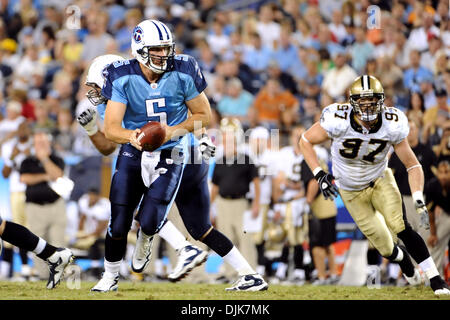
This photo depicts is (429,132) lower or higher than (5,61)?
lower

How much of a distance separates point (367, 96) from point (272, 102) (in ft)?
Result: 17.4

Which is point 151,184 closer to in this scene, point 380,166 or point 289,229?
point 380,166

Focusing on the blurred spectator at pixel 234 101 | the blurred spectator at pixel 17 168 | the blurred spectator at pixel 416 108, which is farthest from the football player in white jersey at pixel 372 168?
the blurred spectator at pixel 234 101

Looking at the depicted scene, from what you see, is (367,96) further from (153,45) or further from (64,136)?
(64,136)

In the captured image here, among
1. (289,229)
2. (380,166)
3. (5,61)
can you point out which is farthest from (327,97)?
(5,61)

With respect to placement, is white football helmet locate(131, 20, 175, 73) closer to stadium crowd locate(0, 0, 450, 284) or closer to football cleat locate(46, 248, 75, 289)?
football cleat locate(46, 248, 75, 289)

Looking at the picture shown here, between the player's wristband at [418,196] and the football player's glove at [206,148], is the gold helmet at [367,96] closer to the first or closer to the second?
the player's wristband at [418,196]

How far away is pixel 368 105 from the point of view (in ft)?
23.8

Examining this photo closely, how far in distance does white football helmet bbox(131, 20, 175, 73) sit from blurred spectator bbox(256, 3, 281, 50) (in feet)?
22.2

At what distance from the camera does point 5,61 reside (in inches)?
581

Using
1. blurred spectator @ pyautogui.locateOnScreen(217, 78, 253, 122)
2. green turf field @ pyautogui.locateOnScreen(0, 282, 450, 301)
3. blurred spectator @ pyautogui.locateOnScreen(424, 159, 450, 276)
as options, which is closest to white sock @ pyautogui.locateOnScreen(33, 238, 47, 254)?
green turf field @ pyautogui.locateOnScreen(0, 282, 450, 301)

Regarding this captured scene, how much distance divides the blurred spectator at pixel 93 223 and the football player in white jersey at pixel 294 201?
2288 mm

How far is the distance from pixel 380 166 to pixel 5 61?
9013mm

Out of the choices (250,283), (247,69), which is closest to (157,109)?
(250,283)
